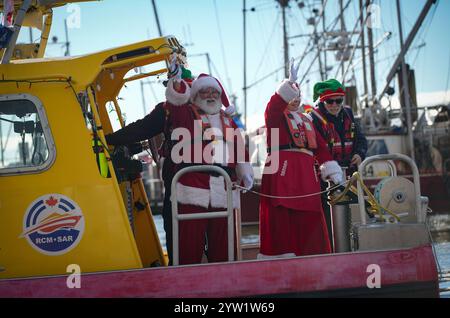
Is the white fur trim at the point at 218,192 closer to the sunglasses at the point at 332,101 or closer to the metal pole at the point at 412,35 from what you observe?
the sunglasses at the point at 332,101

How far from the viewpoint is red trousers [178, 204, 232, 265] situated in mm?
5254

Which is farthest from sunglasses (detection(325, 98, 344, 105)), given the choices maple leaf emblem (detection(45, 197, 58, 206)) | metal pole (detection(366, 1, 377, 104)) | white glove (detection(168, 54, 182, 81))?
metal pole (detection(366, 1, 377, 104))

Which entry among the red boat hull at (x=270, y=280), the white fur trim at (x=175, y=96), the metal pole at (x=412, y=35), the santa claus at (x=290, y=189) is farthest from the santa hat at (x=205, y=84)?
the metal pole at (x=412, y=35)

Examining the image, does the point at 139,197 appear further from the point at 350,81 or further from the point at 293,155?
the point at 350,81

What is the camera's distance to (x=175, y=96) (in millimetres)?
5270

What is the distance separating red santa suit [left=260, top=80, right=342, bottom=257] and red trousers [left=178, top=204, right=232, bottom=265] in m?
0.54

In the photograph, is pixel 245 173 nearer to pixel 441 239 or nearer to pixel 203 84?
pixel 203 84

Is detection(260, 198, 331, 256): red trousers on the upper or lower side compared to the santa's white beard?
lower

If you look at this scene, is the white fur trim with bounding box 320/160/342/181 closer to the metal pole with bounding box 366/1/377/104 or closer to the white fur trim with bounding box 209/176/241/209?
the white fur trim with bounding box 209/176/241/209

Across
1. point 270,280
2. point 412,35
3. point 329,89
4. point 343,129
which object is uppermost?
point 412,35

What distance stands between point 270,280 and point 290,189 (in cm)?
122

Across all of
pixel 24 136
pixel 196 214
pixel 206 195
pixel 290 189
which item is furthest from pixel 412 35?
pixel 24 136

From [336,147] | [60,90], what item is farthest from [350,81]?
[60,90]

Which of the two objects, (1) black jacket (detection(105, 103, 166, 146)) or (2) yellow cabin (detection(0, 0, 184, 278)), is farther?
(1) black jacket (detection(105, 103, 166, 146))
